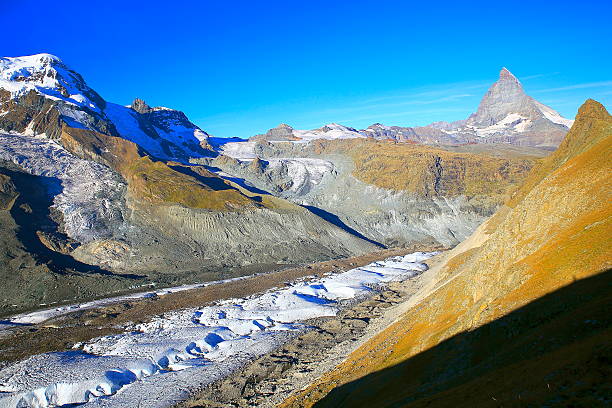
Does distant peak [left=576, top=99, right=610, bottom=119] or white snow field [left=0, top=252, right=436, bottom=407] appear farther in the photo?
distant peak [left=576, top=99, right=610, bottom=119]

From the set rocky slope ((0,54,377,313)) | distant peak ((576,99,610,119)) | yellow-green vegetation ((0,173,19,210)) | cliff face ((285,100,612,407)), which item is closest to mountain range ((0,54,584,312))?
rocky slope ((0,54,377,313))

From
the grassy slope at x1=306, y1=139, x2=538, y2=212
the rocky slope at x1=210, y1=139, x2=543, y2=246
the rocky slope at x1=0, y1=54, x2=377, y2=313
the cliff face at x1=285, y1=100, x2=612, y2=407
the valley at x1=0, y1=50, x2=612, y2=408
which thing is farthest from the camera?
the grassy slope at x1=306, y1=139, x2=538, y2=212

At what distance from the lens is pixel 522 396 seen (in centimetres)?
1098

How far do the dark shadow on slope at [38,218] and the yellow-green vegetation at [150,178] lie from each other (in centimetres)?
1987

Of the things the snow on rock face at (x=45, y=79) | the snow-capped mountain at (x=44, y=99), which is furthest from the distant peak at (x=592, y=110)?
the snow on rock face at (x=45, y=79)

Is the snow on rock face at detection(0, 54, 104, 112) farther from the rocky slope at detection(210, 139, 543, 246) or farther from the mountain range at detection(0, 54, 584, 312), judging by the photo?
the rocky slope at detection(210, 139, 543, 246)

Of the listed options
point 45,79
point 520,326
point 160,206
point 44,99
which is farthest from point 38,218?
point 520,326

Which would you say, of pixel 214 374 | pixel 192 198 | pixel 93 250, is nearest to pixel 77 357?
pixel 214 374

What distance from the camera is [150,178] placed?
121 meters

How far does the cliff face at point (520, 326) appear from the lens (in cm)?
1209

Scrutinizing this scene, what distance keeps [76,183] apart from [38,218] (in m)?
19.9

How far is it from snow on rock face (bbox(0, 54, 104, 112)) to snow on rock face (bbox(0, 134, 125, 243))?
115 ft

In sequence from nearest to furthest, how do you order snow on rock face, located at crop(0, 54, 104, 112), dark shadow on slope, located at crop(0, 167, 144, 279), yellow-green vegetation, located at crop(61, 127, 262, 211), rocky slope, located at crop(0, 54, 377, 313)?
dark shadow on slope, located at crop(0, 167, 144, 279), rocky slope, located at crop(0, 54, 377, 313), yellow-green vegetation, located at crop(61, 127, 262, 211), snow on rock face, located at crop(0, 54, 104, 112)

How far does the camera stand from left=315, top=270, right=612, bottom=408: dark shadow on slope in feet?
34.0
